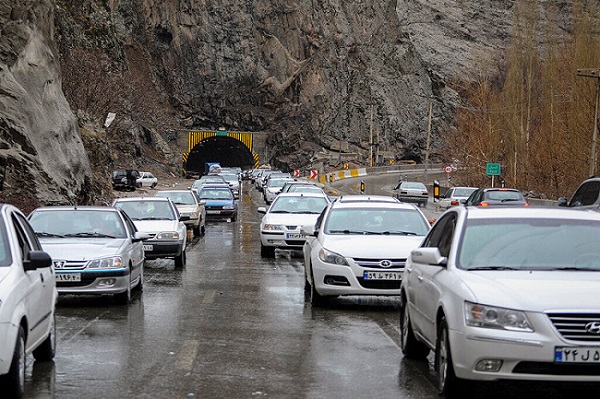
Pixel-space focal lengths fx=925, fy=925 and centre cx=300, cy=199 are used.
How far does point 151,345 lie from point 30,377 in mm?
1976

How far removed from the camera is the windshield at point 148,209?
22.1 metres

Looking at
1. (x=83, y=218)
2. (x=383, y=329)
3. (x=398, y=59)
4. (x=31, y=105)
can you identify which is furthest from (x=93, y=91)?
(x=398, y=59)

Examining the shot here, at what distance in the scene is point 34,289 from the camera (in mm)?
8195

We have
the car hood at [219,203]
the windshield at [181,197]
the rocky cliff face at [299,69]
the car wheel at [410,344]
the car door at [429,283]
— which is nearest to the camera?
the car door at [429,283]

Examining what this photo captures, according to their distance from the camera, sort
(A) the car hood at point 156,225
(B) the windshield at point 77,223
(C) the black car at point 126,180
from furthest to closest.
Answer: (C) the black car at point 126,180 < (A) the car hood at point 156,225 < (B) the windshield at point 77,223

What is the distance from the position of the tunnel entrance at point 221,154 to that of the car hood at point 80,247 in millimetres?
95070

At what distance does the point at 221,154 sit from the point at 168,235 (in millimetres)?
100943

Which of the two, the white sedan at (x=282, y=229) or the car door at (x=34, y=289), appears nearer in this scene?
the car door at (x=34, y=289)

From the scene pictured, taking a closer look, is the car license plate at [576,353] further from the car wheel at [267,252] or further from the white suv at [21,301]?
the car wheel at [267,252]

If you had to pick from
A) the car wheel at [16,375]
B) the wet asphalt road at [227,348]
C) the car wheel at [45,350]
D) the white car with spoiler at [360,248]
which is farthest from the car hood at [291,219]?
the car wheel at [16,375]

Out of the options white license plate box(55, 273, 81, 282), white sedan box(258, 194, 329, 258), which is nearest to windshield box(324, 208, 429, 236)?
white license plate box(55, 273, 81, 282)

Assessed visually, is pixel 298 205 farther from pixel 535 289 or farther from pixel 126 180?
pixel 126 180

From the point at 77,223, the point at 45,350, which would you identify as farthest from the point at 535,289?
the point at 77,223

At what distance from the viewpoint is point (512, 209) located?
28.2 ft
